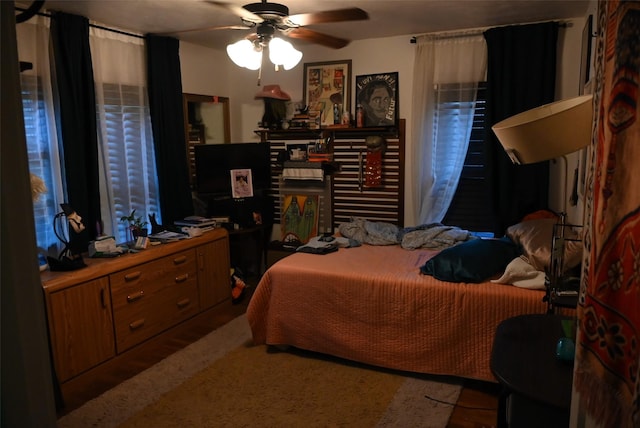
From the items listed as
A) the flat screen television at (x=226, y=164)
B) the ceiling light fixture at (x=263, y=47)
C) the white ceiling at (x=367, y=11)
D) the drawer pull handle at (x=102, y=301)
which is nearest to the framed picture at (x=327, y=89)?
the white ceiling at (x=367, y=11)

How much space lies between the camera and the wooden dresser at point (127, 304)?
9.16 feet

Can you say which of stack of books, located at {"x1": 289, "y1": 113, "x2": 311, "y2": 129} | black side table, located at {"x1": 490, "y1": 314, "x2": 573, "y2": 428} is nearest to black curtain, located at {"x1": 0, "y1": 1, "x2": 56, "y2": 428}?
black side table, located at {"x1": 490, "y1": 314, "x2": 573, "y2": 428}

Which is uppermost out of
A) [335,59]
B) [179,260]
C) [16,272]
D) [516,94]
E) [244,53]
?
[335,59]

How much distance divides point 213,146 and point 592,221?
3.93 m

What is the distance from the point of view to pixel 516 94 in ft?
12.7

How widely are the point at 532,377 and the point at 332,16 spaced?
2032 mm

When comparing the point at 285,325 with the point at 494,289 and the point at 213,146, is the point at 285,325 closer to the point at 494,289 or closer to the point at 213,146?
the point at 494,289

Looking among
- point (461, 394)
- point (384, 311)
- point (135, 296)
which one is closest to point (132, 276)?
point (135, 296)

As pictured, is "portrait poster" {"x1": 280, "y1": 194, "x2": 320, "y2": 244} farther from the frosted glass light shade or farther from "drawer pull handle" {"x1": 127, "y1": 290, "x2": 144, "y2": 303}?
the frosted glass light shade

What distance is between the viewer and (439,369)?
9.27ft

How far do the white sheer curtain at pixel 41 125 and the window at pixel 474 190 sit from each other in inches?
123

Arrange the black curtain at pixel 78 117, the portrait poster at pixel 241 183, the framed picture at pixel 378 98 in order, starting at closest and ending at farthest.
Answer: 1. the black curtain at pixel 78 117
2. the framed picture at pixel 378 98
3. the portrait poster at pixel 241 183

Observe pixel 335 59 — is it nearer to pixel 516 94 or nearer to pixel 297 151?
pixel 297 151

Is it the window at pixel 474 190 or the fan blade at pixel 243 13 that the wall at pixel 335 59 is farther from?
the fan blade at pixel 243 13
